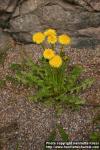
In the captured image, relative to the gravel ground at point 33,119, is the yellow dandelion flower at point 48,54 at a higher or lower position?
higher

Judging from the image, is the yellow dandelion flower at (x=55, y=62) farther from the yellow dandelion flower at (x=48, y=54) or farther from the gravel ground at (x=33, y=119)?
the gravel ground at (x=33, y=119)

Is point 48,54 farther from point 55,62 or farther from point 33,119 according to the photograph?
point 33,119

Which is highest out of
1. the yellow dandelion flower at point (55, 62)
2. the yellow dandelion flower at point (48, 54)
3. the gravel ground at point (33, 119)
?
the yellow dandelion flower at point (48, 54)

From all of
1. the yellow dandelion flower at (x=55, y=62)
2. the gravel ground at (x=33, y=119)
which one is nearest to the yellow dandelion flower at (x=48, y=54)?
the yellow dandelion flower at (x=55, y=62)

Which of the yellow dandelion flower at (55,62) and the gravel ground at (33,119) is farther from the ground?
the yellow dandelion flower at (55,62)

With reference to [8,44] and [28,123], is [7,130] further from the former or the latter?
[8,44]

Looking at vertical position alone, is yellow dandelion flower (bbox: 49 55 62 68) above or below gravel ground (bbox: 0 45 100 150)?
above

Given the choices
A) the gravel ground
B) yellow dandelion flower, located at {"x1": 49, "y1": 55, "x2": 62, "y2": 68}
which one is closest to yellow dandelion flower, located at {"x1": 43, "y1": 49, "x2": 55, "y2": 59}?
yellow dandelion flower, located at {"x1": 49, "y1": 55, "x2": 62, "y2": 68}

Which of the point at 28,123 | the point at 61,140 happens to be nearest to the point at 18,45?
the point at 28,123

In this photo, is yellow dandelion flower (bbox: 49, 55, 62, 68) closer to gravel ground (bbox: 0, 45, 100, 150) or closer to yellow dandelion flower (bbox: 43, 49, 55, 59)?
yellow dandelion flower (bbox: 43, 49, 55, 59)
